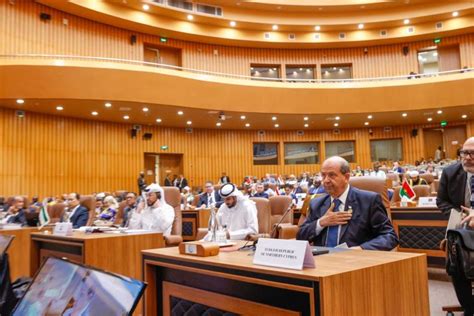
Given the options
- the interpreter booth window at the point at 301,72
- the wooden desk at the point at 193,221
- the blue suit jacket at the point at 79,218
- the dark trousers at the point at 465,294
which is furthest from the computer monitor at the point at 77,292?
the interpreter booth window at the point at 301,72

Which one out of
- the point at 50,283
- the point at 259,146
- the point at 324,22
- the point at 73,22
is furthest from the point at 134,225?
the point at 324,22

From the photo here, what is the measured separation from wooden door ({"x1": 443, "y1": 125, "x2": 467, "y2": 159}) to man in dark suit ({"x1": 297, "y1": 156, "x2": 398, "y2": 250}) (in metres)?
17.3

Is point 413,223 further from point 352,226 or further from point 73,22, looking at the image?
point 73,22

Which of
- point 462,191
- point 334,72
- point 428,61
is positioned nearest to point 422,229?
point 462,191

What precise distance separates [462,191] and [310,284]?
90.3 inches

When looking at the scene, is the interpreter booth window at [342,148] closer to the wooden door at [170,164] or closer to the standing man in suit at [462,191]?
the wooden door at [170,164]

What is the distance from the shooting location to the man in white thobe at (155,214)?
5133 millimetres

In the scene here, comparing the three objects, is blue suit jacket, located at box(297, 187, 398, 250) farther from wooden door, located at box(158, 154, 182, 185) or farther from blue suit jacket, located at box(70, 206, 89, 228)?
wooden door, located at box(158, 154, 182, 185)

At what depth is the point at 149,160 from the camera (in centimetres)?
1633

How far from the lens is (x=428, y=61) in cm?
1794

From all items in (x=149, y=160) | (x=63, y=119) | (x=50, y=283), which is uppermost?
(x=63, y=119)

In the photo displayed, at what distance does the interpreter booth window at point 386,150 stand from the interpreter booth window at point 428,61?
3169mm

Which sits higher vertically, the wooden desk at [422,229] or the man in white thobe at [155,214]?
the man in white thobe at [155,214]

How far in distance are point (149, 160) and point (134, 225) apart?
11.2 metres
